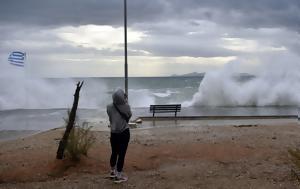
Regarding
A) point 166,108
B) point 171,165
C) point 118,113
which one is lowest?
point 171,165

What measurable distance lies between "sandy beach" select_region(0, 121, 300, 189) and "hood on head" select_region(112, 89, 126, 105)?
4.39 feet

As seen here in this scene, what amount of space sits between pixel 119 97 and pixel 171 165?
2490mm

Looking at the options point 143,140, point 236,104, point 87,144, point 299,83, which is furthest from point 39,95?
point 87,144

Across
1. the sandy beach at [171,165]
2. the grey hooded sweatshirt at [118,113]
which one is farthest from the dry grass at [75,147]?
the grey hooded sweatshirt at [118,113]

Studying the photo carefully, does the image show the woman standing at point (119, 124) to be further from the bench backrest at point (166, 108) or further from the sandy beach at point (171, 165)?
the bench backrest at point (166, 108)

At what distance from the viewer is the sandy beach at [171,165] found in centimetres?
784

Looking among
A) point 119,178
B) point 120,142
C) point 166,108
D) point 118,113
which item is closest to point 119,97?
point 118,113

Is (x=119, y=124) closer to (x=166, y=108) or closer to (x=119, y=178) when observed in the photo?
(x=119, y=178)

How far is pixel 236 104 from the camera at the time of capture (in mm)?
40594

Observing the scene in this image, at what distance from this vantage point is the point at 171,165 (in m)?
9.56

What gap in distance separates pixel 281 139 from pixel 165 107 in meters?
11.2

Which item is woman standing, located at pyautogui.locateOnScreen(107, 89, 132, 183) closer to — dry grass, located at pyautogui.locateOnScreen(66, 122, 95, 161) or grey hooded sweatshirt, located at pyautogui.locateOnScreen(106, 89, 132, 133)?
grey hooded sweatshirt, located at pyautogui.locateOnScreen(106, 89, 132, 133)

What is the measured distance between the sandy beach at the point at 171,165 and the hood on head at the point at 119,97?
4.39 feet

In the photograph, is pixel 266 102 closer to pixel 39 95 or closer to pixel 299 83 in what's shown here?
pixel 299 83
